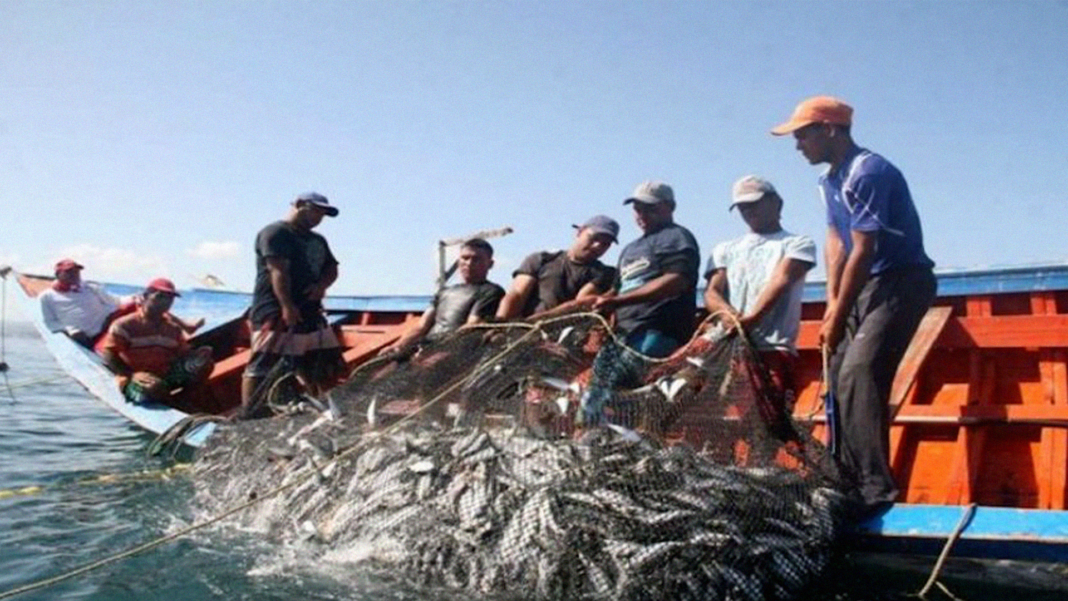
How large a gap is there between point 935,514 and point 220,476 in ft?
18.0

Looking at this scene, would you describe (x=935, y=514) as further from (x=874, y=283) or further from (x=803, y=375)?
(x=803, y=375)

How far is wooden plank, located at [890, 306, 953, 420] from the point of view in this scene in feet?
19.9

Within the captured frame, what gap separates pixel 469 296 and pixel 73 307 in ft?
22.8

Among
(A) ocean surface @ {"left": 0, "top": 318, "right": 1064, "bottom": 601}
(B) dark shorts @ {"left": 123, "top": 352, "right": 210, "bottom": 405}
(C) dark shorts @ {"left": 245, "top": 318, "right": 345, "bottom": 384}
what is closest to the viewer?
(A) ocean surface @ {"left": 0, "top": 318, "right": 1064, "bottom": 601}

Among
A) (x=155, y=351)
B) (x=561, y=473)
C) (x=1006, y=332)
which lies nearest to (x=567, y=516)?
(x=561, y=473)

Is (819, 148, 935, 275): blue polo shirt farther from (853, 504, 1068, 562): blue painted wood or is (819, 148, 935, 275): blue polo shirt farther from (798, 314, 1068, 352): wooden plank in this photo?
(798, 314, 1068, 352): wooden plank

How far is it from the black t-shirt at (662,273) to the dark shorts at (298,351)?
408 centimetres

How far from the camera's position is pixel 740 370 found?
529 centimetres

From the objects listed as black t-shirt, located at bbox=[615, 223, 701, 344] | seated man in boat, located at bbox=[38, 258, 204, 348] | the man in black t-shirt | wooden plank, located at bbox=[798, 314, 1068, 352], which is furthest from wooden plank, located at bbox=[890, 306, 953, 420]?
seated man in boat, located at bbox=[38, 258, 204, 348]

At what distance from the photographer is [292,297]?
28.7 feet

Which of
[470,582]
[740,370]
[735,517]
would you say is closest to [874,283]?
[740,370]

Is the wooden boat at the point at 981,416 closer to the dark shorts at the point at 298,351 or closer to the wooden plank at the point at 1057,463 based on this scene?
the wooden plank at the point at 1057,463

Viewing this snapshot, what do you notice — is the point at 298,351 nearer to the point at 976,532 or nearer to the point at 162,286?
the point at 162,286

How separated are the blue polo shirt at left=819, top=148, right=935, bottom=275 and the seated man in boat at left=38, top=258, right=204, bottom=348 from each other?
31.9 ft
